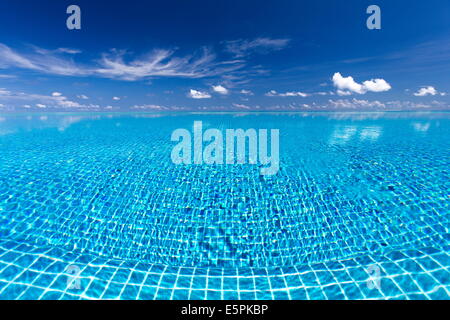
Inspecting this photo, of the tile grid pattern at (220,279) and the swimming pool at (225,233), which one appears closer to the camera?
the tile grid pattern at (220,279)

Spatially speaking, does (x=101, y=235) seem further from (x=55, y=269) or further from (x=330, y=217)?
(x=330, y=217)

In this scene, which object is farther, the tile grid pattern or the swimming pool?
the swimming pool

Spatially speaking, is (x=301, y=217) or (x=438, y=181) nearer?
(x=301, y=217)

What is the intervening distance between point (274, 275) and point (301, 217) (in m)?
1.90

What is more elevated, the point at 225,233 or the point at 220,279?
the point at 225,233

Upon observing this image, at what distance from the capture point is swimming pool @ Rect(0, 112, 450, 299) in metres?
3.24

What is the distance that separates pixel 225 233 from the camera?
4625mm

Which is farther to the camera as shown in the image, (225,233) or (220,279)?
(225,233)

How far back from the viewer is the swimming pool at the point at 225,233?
10.6 ft
